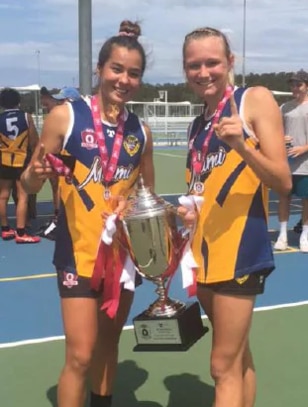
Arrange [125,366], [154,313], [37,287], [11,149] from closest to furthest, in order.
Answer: [154,313] < [125,366] < [37,287] < [11,149]

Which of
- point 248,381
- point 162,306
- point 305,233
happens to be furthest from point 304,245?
point 162,306

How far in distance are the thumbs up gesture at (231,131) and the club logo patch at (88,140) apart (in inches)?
24.0

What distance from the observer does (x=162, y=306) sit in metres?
2.81

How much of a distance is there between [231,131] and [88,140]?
70cm

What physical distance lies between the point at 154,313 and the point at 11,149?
5892 mm

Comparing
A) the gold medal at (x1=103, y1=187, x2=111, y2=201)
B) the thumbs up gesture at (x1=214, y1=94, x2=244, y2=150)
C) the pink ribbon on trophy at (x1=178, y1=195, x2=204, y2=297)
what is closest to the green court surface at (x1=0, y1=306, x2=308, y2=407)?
the pink ribbon on trophy at (x1=178, y1=195, x2=204, y2=297)

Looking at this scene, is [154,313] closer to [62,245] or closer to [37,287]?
[62,245]

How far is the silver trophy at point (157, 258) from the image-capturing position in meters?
2.67

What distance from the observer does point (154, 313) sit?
278cm

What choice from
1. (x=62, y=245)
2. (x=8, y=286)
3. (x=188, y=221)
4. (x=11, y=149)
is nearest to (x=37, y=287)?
(x=8, y=286)

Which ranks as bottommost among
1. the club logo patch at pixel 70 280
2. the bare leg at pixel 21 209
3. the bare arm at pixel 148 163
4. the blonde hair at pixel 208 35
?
the bare leg at pixel 21 209

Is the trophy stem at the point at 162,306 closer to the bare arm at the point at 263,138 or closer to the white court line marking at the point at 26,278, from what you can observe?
the bare arm at the point at 263,138

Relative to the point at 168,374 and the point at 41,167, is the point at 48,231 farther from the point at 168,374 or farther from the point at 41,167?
the point at 41,167

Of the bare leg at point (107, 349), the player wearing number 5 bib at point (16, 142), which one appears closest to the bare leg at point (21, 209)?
the player wearing number 5 bib at point (16, 142)
